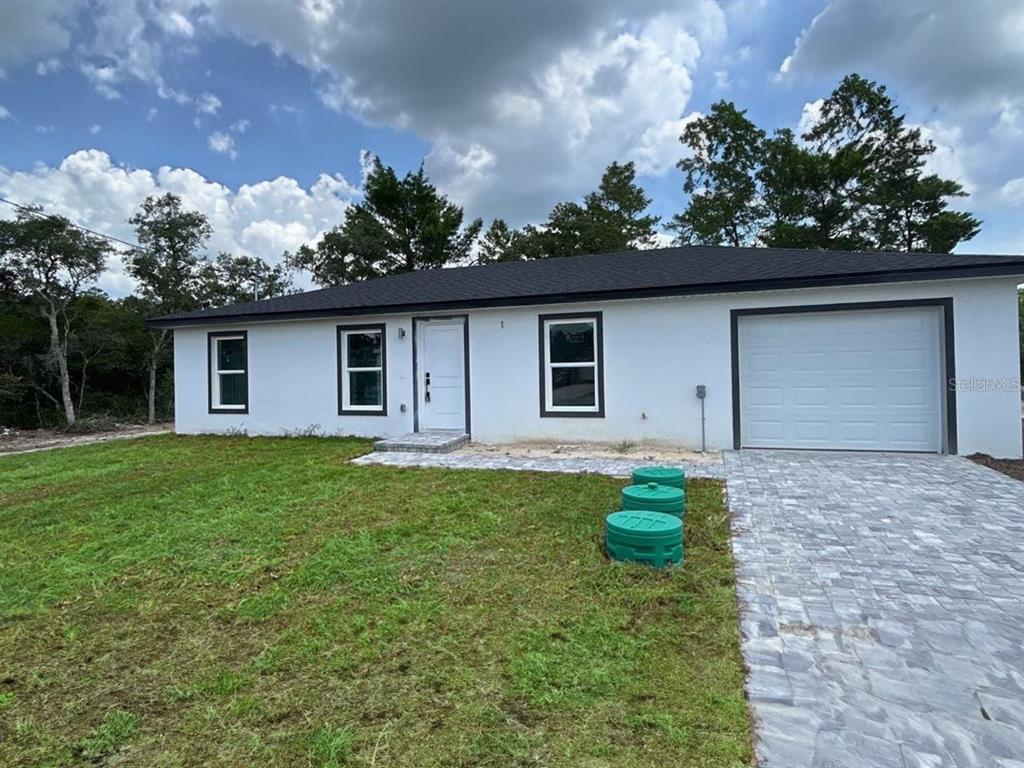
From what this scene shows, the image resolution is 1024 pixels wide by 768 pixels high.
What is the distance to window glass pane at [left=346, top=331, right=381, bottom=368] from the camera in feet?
31.9

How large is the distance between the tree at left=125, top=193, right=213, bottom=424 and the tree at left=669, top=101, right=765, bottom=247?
1928 centimetres

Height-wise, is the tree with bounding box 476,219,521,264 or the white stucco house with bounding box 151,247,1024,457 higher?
the tree with bounding box 476,219,521,264

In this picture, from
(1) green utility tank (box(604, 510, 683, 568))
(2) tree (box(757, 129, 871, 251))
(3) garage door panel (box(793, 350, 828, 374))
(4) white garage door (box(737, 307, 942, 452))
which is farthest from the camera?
(2) tree (box(757, 129, 871, 251))

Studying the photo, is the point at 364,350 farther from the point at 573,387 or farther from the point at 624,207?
the point at 624,207

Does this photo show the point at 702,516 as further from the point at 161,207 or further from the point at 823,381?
the point at 161,207

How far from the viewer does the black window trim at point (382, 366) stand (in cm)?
962

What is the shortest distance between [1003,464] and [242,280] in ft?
72.5

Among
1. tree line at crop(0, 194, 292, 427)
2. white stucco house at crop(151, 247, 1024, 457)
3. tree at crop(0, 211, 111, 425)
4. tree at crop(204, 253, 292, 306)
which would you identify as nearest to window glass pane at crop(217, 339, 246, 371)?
white stucco house at crop(151, 247, 1024, 457)

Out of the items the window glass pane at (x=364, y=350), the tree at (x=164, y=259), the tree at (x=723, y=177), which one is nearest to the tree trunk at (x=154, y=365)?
the tree at (x=164, y=259)

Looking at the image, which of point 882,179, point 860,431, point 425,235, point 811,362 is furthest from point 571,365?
point 882,179

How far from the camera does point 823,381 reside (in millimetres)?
7574

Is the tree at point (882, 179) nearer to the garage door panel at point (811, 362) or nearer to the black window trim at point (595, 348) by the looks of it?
the garage door panel at point (811, 362)

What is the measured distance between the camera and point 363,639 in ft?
8.51

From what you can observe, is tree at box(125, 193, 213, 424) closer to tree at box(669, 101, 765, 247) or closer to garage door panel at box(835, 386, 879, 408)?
garage door panel at box(835, 386, 879, 408)
